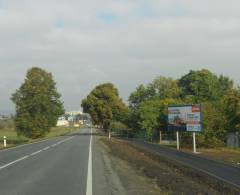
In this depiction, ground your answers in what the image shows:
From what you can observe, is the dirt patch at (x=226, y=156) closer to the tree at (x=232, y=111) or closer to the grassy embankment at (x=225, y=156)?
the grassy embankment at (x=225, y=156)

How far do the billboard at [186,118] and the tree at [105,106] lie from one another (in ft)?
171

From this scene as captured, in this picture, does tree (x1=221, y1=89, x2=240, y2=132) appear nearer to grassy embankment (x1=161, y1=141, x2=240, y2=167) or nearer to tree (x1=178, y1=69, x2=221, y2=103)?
grassy embankment (x1=161, y1=141, x2=240, y2=167)

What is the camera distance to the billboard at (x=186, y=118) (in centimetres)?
4475

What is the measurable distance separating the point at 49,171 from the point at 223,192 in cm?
810

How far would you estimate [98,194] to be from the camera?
1405 cm

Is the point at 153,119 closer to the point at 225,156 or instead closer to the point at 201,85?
the point at 201,85

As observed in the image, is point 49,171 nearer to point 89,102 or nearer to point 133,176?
point 133,176

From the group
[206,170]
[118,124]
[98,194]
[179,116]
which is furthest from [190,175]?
[118,124]

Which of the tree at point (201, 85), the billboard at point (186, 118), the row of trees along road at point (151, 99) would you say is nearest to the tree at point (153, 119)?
the row of trees along road at point (151, 99)

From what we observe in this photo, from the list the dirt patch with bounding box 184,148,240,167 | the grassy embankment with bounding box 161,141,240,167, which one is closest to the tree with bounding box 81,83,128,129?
the grassy embankment with bounding box 161,141,240,167

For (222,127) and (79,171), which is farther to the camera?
(222,127)

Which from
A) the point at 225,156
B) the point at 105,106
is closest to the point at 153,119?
the point at 105,106

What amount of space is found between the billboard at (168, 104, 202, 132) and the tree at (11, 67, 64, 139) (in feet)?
148

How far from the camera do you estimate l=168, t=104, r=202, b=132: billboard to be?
44750 mm
